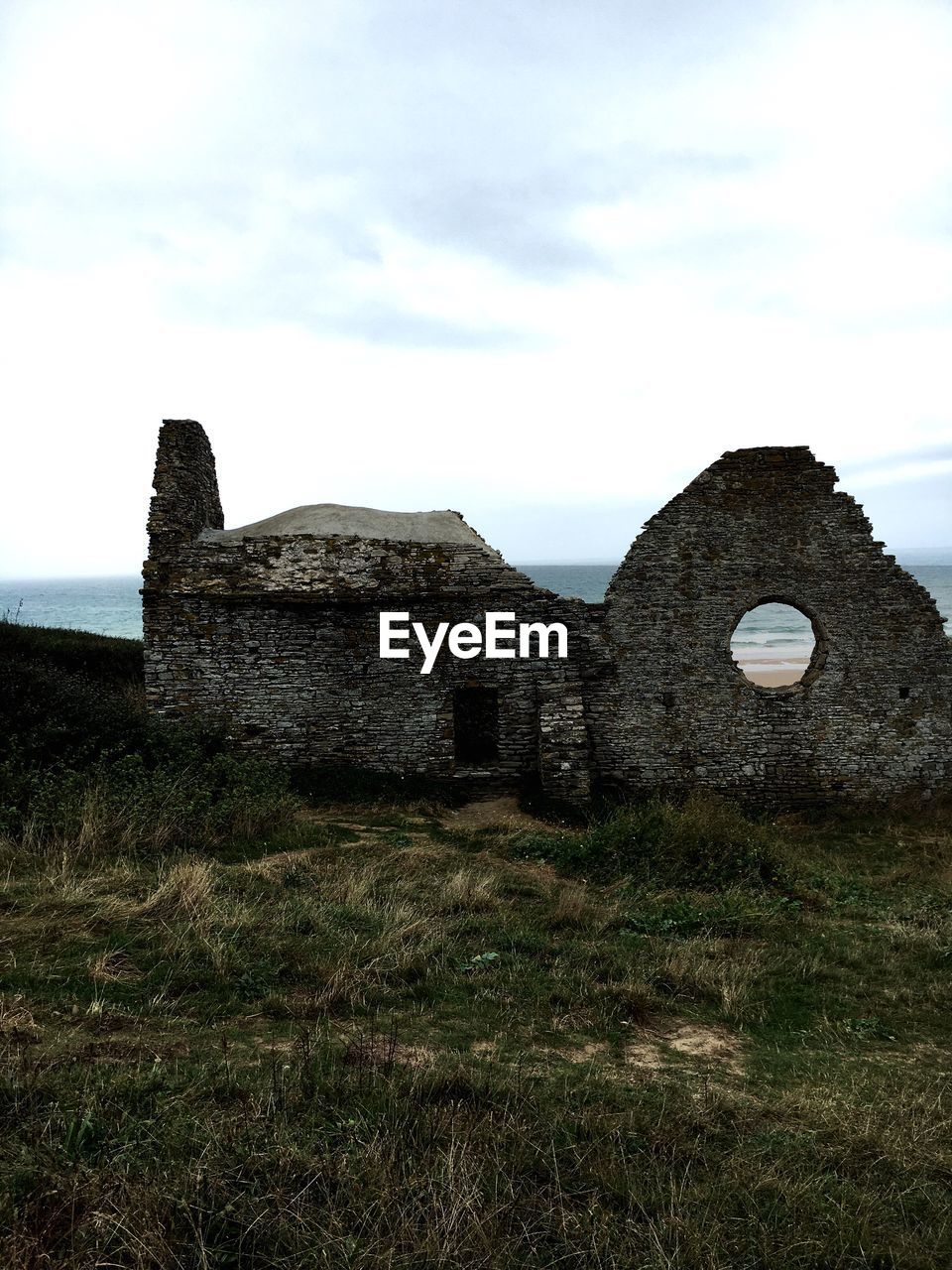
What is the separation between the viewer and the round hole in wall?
3408 centimetres

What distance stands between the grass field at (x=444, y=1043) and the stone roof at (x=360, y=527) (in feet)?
17.7

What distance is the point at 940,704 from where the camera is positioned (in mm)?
12781

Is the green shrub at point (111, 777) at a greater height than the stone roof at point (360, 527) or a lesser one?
lesser

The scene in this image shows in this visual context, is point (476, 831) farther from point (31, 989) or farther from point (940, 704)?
point (940, 704)

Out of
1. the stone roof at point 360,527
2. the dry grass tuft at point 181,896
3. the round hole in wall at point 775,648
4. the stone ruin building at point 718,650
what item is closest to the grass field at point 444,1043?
the dry grass tuft at point 181,896

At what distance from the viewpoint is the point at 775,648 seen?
5675 cm

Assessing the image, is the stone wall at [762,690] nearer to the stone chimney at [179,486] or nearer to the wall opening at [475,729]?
the wall opening at [475,729]

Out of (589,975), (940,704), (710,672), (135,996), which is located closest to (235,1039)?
(135,996)

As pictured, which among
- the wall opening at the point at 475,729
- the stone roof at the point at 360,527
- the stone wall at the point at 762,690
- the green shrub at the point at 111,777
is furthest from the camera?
the wall opening at the point at 475,729

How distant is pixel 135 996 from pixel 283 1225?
238 centimetres

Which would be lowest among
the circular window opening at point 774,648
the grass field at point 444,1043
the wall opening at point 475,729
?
the grass field at point 444,1043

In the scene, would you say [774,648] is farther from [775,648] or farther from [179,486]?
[179,486]

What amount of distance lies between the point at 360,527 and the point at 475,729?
4.60m

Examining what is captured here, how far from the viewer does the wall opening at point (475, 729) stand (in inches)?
558
